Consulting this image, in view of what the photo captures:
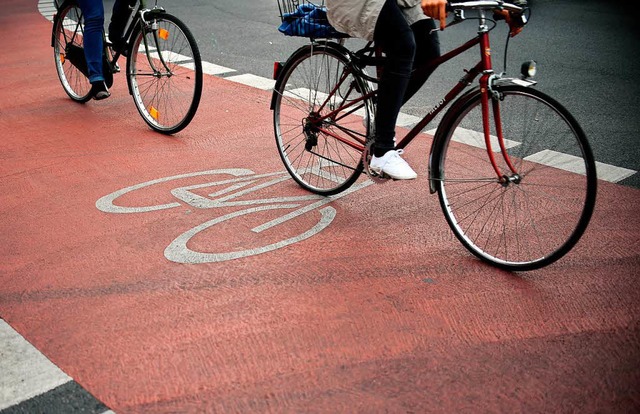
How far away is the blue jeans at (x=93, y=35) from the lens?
6.79 m

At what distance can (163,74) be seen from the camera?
6793 millimetres

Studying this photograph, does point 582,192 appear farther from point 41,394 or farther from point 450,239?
point 41,394

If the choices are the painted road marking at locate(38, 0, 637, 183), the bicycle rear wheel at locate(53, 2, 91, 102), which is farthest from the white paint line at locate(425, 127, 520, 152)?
the bicycle rear wheel at locate(53, 2, 91, 102)

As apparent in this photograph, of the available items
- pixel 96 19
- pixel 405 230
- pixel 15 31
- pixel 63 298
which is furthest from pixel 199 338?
pixel 15 31

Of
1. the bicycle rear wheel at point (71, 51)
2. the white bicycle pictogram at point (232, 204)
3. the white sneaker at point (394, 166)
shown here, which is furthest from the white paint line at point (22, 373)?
the bicycle rear wheel at point (71, 51)

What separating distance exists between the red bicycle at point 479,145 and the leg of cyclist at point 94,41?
243cm

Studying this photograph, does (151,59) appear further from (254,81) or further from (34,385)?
(34,385)

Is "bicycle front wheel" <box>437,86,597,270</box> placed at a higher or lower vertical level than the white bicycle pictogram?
higher

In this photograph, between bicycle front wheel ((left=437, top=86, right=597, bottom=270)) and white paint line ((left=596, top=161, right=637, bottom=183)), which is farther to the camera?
white paint line ((left=596, top=161, right=637, bottom=183))

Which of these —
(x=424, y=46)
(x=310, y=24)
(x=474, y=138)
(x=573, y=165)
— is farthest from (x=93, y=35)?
(x=573, y=165)

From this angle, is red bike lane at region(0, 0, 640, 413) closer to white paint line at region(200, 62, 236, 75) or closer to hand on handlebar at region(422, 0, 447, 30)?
hand on handlebar at region(422, 0, 447, 30)

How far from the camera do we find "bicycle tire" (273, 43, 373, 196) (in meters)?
4.79

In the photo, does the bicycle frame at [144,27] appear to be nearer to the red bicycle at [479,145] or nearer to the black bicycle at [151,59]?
the black bicycle at [151,59]

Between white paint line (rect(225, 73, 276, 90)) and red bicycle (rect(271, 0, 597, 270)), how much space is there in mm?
2763
